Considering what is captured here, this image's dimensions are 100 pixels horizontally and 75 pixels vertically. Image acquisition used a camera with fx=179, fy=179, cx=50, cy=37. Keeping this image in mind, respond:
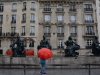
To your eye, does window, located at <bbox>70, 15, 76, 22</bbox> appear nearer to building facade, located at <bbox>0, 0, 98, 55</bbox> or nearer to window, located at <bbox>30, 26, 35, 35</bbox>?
building facade, located at <bbox>0, 0, 98, 55</bbox>

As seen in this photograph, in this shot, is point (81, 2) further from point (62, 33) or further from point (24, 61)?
point (24, 61)

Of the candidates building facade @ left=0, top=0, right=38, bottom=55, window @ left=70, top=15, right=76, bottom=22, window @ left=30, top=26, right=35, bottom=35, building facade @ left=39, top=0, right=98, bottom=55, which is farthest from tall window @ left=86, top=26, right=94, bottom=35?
window @ left=30, top=26, right=35, bottom=35

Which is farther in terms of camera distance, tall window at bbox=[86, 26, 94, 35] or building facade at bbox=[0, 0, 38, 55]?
tall window at bbox=[86, 26, 94, 35]

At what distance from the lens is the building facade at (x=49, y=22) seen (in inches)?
1584

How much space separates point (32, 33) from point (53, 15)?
643cm

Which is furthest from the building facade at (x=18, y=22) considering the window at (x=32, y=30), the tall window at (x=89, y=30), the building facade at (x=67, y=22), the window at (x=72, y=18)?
the tall window at (x=89, y=30)

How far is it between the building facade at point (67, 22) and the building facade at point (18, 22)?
5.96 ft

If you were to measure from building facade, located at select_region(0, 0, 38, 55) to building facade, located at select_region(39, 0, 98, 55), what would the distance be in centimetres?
182

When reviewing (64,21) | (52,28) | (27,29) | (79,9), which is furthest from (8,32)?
(79,9)

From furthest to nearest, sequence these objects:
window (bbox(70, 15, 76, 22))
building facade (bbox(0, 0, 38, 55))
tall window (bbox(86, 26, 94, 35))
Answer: window (bbox(70, 15, 76, 22)) → tall window (bbox(86, 26, 94, 35)) → building facade (bbox(0, 0, 38, 55))

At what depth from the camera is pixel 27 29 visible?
132ft

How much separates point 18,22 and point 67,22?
11.3 m

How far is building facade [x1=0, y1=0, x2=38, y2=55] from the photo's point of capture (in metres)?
40.2

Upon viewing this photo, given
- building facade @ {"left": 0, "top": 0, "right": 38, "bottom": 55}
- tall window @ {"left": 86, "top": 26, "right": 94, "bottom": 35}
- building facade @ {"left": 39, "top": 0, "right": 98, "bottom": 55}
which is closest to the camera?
building facade @ {"left": 0, "top": 0, "right": 38, "bottom": 55}
